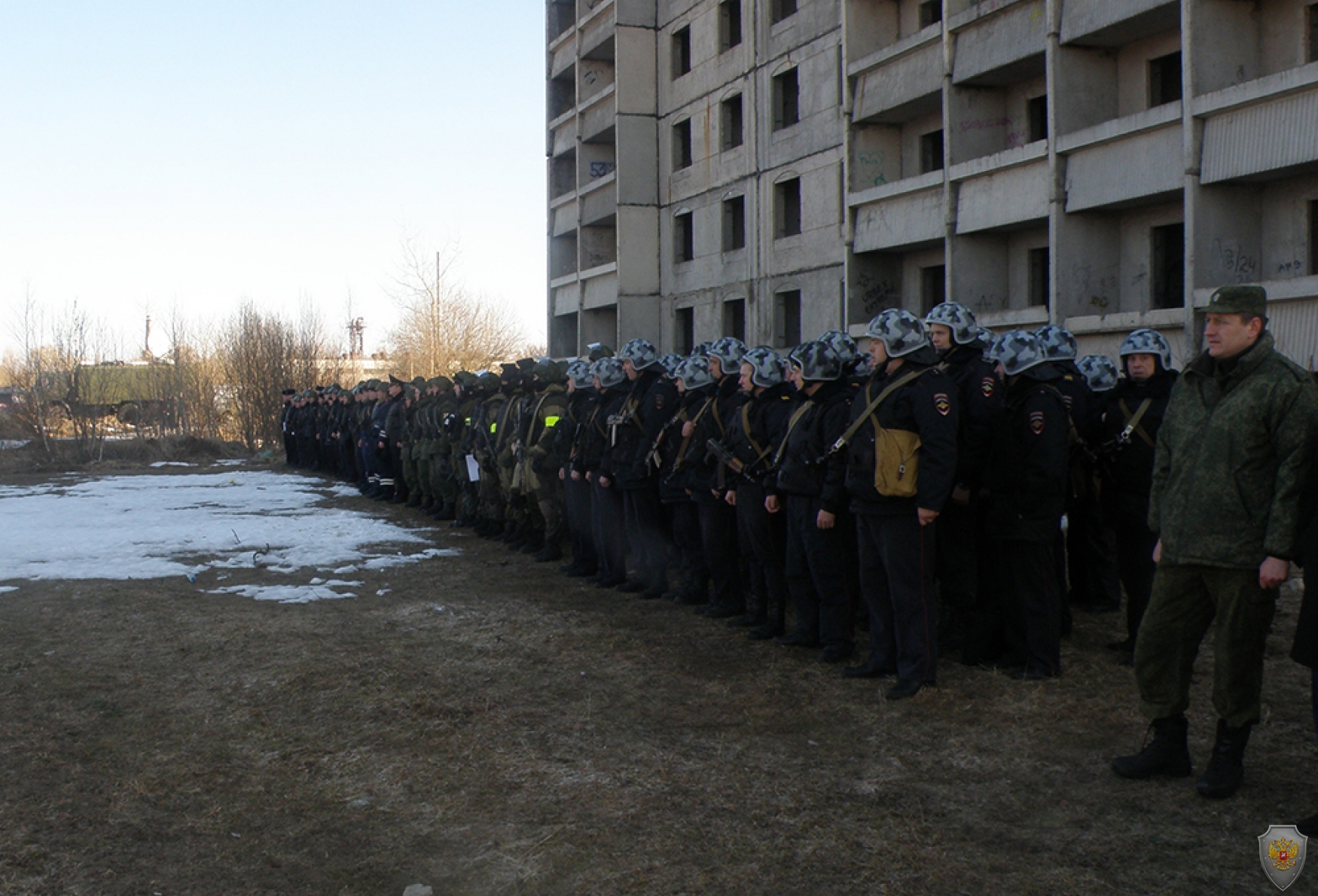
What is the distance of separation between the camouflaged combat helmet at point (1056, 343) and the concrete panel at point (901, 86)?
627 inches

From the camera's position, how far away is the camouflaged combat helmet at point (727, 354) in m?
9.29

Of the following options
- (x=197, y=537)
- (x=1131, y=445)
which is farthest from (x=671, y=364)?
(x=197, y=537)

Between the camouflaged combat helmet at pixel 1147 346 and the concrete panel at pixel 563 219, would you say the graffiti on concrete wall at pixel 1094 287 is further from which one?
the concrete panel at pixel 563 219

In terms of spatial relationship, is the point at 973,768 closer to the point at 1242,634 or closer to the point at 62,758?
the point at 1242,634

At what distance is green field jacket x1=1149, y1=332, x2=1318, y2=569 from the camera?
4.61 meters

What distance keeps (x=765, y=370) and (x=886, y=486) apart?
80.1 inches

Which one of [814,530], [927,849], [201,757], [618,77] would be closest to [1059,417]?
[814,530]

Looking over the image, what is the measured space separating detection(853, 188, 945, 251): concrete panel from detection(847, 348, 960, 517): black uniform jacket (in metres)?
16.1

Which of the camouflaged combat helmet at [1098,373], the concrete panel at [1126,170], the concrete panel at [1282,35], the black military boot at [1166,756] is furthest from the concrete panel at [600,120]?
the black military boot at [1166,756]

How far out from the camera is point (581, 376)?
12.0m

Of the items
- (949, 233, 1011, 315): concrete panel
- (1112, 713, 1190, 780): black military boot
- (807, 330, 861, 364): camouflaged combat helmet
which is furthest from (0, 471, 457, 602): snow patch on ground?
(949, 233, 1011, 315): concrete panel

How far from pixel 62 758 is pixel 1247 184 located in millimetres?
16253

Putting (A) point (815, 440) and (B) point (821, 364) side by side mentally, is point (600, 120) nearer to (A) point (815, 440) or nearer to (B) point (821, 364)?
(B) point (821, 364)

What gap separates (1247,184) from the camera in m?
16.3
